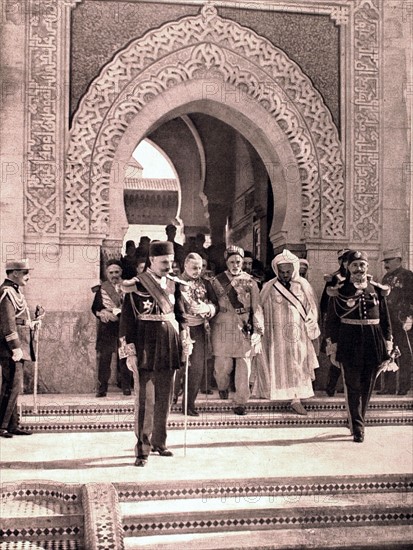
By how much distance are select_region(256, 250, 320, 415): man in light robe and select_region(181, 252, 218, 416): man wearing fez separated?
448 millimetres

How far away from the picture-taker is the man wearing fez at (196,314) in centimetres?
557

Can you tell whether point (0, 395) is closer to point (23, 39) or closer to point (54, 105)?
point (54, 105)

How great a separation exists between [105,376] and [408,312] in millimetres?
2633

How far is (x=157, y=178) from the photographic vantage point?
13.3 m

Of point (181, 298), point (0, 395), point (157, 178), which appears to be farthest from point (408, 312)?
point (157, 178)

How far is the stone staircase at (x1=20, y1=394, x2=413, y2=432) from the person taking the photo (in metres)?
5.66

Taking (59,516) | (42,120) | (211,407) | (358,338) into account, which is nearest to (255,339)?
(211,407)

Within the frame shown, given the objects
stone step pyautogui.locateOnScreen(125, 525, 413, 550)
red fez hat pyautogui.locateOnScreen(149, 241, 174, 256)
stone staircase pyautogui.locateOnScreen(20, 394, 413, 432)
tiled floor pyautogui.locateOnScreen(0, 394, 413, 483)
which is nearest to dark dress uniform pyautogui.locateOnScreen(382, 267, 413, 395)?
stone staircase pyautogui.locateOnScreen(20, 394, 413, 432)

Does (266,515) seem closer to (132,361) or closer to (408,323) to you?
(132,361)

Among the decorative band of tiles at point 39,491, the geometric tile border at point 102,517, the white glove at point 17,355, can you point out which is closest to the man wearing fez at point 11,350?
the white glove at point 17,355

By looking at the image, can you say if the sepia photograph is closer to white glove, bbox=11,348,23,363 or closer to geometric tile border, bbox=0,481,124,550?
white glove, bbox=11,348,23,363

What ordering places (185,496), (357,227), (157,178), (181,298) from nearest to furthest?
(185,496) < (181,298) < (357,227) < (157,178)

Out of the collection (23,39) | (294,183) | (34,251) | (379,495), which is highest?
(23,39)

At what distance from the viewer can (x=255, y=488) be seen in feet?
13.0
